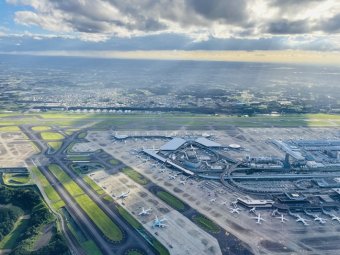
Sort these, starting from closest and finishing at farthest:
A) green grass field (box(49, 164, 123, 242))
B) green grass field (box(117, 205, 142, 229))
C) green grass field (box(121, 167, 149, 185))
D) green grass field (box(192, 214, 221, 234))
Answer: green grass field (box(49, 164, 123, 242))
green grass field (box(192, 214, 221, 234))
green grass field (box(117, 205, 142, 229))
green grass field (box(121, 167, 149, 185))

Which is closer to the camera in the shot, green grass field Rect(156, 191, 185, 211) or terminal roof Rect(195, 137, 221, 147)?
green grass field Rect(156, 191, 185, 211)

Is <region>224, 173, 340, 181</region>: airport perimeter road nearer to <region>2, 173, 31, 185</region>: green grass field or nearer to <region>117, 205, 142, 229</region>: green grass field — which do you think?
<region>117, 205, 142, 229</region>: green grass field

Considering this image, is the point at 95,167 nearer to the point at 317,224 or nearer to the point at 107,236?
the point at 107,236

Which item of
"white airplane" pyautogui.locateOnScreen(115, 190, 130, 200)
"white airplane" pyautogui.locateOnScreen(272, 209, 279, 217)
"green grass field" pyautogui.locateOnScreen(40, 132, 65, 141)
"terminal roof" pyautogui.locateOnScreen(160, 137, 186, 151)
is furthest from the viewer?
"green grass field" pyautogui.locateOnScreen(40, 132, 65, 141)

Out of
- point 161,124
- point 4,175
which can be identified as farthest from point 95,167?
point 161,124

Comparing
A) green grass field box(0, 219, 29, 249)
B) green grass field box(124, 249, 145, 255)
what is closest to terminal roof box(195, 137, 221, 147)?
green grass field box(124, 249, 145, 255)

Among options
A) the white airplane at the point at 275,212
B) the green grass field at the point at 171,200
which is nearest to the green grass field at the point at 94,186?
the green grass field at the point at 171,200

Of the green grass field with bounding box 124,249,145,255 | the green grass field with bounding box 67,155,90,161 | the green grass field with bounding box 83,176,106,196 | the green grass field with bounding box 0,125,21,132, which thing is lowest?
the green grass field with bounding box 0,125,21,132
